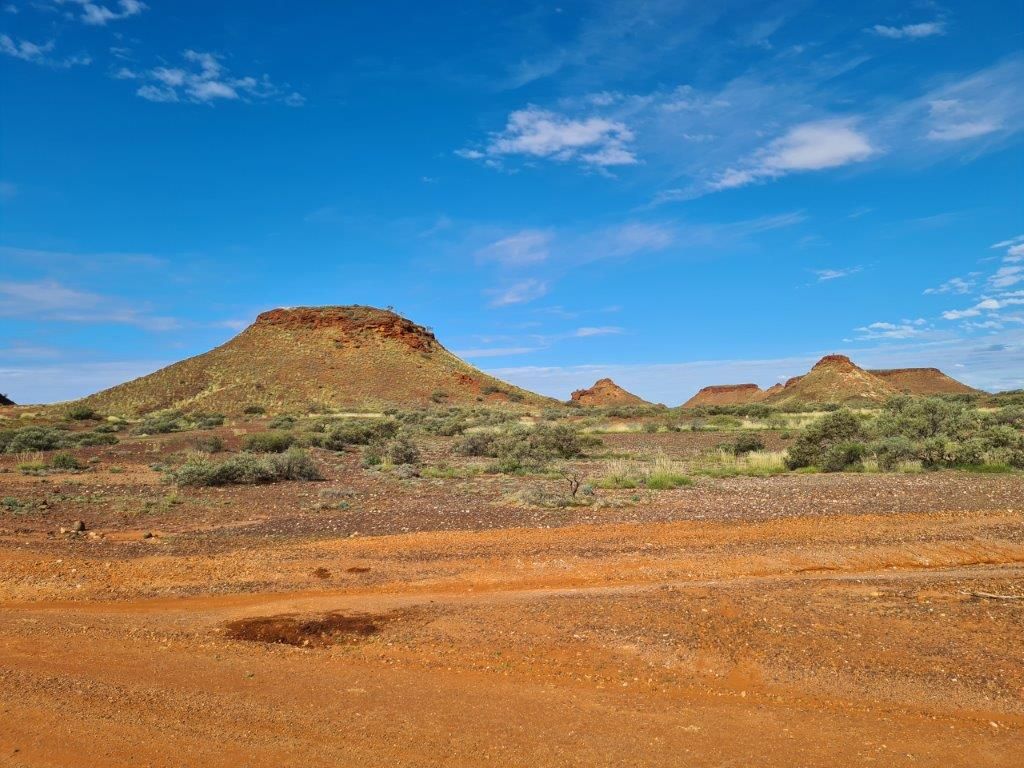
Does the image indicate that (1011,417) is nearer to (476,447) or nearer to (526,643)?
(476,447)

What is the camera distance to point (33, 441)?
3241cm

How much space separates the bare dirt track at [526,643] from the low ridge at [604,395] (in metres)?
92.9

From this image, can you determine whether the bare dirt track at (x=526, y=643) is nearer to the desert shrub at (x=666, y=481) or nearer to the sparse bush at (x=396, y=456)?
the desert shrub at (x=666, y=481)

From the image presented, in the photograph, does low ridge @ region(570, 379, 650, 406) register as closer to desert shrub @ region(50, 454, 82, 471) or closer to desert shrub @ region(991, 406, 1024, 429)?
desert shrub @ region(991, 406, 1024, 429)

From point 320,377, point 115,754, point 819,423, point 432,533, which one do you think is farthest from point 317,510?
point 320,377

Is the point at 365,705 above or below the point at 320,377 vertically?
below

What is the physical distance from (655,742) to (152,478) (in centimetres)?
2082

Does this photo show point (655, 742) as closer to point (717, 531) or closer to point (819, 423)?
point (717, 531)

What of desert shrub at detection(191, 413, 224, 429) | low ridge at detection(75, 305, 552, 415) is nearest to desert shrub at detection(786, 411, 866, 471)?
desert shrub at detection(191, 413, 224, 429)

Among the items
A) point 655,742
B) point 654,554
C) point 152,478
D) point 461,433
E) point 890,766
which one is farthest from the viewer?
point 461,433

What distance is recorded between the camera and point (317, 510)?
15.4 metres

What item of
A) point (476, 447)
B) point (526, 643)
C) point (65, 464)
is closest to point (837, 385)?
point (476, 447)

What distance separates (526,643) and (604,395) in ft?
338

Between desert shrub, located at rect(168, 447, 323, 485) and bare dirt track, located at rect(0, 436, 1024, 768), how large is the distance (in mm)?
6233
